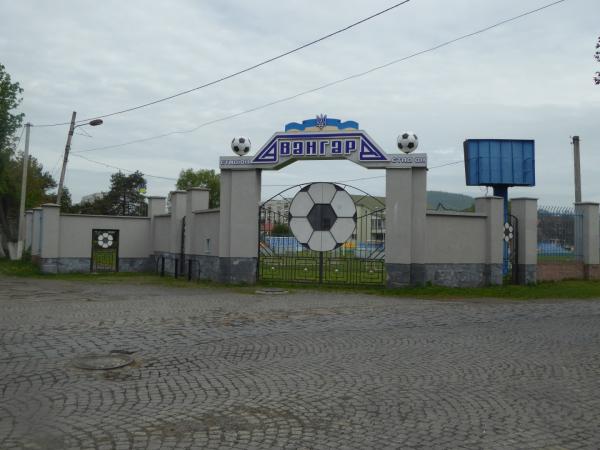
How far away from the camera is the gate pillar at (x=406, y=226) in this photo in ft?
55.9

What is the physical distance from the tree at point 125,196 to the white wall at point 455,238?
55.2m

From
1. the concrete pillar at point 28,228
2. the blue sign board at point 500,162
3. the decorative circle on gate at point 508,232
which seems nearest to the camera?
the decorative circle on gate at point 508,232

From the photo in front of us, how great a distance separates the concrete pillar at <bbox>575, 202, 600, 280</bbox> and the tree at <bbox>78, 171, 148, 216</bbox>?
2163 inches

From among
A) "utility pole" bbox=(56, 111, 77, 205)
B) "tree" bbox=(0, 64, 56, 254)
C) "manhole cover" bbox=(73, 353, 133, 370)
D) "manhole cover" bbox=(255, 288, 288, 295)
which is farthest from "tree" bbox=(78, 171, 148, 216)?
"manhole cover" bbox=(73, 353, 133, 370)

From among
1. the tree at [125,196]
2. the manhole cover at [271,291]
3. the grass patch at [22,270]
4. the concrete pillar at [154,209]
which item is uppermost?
the tree at [125,196]

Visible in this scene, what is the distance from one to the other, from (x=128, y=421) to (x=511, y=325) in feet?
26.4

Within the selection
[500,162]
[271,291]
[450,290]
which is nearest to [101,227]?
[271,291]

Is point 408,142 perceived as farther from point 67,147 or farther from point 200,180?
point 200,180

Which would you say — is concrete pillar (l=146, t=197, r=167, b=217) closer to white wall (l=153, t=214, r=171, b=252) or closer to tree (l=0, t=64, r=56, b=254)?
white wall (l=153, t=214, r=171, b=252)

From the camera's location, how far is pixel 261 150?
18.3 meters

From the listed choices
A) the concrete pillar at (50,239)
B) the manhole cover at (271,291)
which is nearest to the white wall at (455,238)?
the manhole cover at (271,291)

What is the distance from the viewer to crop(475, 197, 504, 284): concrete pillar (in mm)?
17984

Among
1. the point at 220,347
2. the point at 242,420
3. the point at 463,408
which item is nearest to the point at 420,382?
the point at 463,408

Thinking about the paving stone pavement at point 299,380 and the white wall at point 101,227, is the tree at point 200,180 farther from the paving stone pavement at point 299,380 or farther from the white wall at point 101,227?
the paving stone pavement at point 299,380
